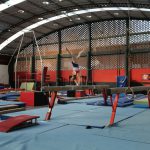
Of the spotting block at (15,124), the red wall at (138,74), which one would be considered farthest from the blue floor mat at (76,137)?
the red wall at (138,74)

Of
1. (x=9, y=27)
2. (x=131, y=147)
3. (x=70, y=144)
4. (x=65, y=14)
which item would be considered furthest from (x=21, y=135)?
(x=9, y=27)

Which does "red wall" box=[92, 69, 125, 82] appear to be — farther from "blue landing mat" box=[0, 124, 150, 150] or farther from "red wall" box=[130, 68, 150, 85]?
"blue landing mat" box=[0, 124, 150, 150]

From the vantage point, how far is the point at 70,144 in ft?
9.89

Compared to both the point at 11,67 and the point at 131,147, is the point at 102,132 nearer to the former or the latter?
the point at 131,147

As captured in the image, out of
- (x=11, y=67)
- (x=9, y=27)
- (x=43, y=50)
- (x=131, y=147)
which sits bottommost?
(x=131, y=147)

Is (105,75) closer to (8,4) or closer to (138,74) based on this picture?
(138,74)

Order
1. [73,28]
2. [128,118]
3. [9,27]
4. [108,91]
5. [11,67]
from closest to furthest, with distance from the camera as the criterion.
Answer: [108,91]
[128,118]
[9,27]
[73,28]
[11,67]

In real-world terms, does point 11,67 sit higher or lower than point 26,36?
lower

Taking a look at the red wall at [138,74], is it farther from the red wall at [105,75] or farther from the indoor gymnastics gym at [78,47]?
the red wall at [105,75]

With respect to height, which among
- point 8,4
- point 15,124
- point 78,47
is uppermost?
point 8,4

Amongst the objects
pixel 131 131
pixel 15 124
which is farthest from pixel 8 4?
pixel 131 131

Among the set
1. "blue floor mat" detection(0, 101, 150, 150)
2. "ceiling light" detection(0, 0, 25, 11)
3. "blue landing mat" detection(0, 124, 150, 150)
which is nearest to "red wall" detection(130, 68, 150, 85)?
"ceiling light" detection(0, 0, 25, 11)

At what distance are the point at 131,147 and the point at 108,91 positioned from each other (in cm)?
154

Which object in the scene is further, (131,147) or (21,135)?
(21,135)
